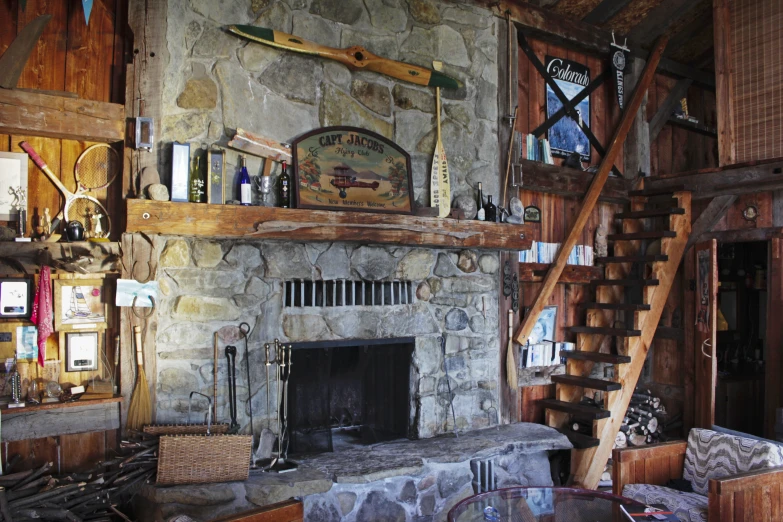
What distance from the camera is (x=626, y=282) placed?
17.7 feet

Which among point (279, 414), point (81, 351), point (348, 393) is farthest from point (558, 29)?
point (81, 351)

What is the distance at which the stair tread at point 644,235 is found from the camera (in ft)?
17.9

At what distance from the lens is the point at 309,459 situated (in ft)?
13.1

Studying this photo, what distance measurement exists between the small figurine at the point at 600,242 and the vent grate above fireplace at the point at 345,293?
2.23 metres

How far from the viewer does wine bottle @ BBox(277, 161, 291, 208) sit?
13.0 ft

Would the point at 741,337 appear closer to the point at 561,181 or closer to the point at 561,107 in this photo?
the point at 561,181

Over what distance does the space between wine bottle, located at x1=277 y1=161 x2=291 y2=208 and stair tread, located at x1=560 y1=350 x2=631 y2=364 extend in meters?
2.89

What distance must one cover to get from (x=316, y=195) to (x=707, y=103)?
16.2ft

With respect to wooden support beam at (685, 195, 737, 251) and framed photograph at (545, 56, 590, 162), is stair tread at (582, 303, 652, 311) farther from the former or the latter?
framed photograph at (545, 56, 590, 162)

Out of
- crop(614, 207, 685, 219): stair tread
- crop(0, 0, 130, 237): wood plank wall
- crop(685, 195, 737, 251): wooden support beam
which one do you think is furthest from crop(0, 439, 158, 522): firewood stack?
crop(685, 195, 737, 251): wooden support beam

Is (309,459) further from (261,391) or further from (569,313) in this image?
(569,313)

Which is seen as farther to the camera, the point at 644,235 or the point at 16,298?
the point at 644,235

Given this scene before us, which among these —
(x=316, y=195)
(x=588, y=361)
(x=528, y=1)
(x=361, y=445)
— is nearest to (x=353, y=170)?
(x=316, y=195)

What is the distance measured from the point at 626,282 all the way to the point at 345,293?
102 inches
